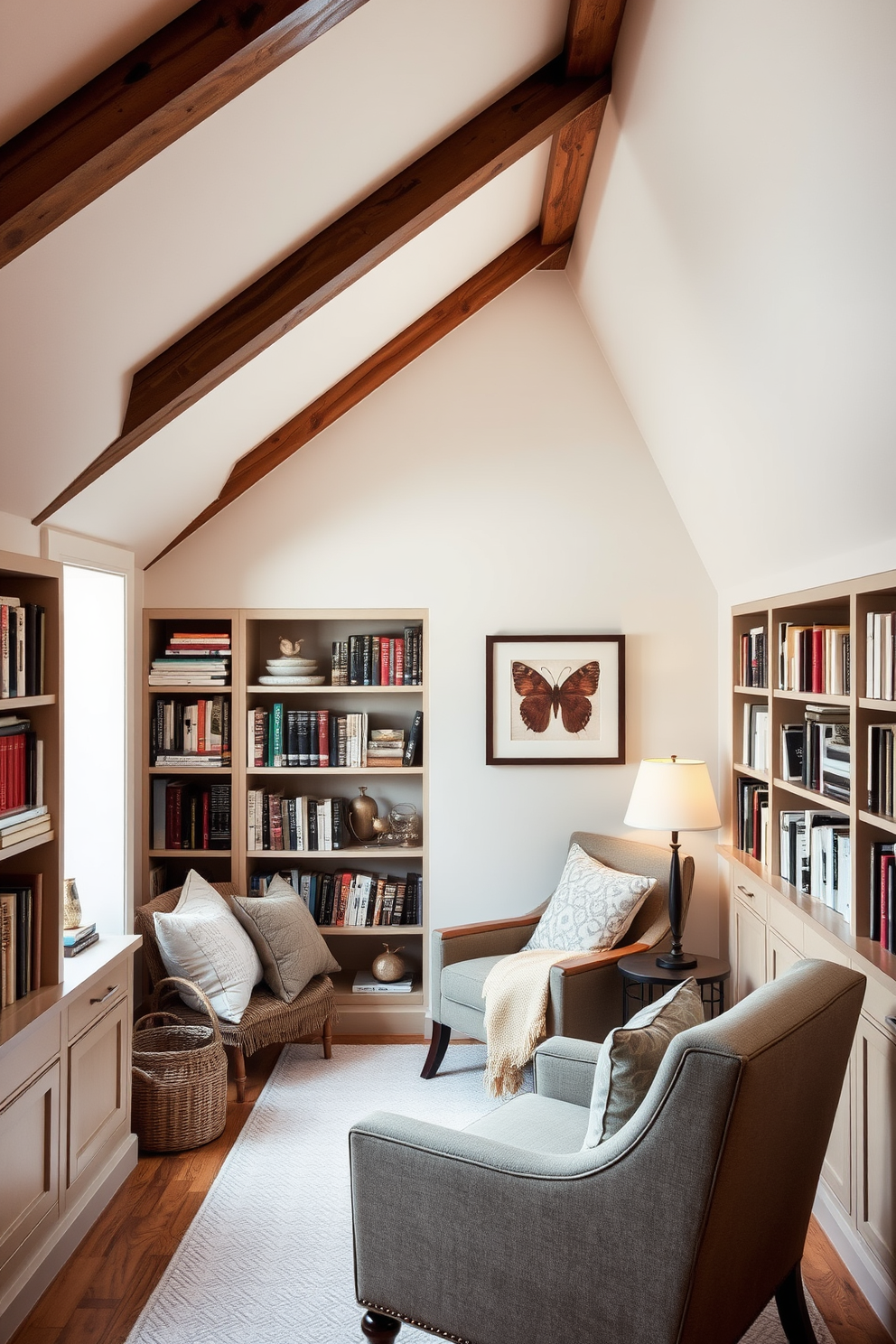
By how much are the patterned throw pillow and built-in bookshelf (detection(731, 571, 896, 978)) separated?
1.66 ft

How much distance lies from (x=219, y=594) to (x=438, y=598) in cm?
95

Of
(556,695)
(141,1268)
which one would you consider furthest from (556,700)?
(141,1268)

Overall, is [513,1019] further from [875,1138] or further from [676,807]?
[875,1138]

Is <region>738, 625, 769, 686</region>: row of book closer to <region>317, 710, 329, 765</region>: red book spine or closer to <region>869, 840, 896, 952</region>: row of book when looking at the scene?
<region>869, 840, 896, 952</region>: row of book

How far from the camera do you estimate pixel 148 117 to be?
1687mm

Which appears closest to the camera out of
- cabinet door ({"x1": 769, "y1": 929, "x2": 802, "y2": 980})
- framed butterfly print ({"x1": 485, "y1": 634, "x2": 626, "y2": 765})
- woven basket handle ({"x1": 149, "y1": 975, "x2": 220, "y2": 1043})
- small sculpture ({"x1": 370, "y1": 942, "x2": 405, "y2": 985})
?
cabinet door ({"x1": 769, "y1": 929, "x2": 802, "y2": 980})

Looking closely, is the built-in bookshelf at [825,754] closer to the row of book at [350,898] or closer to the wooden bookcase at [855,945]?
the wooden bookcase at [855,945]

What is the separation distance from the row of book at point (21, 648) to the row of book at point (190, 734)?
1698mm

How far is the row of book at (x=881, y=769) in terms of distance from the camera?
8.38ft

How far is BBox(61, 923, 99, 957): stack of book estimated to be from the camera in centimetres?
300

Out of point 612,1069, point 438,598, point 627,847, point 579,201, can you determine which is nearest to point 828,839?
point 627,847

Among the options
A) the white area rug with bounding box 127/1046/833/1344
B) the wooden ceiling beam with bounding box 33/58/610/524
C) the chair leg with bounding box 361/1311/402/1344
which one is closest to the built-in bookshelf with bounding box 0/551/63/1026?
the wooden ceiling beam with bounding box 33/58/610/524

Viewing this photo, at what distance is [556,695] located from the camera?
429cm

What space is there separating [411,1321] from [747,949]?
215 centimetres
